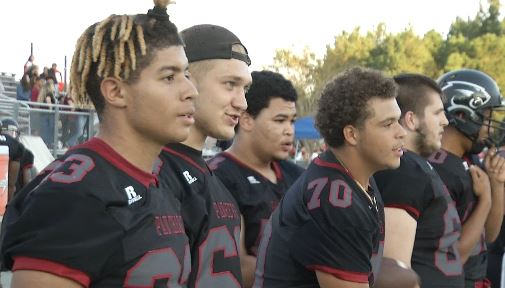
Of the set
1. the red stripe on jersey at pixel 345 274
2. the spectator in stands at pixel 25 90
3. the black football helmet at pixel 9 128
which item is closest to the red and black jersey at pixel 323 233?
the red stripe on jersey at pixel 345 274

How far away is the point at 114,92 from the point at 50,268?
0.70m

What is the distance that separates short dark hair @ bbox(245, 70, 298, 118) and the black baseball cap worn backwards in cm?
95

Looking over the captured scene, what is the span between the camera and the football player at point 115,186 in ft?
7.41

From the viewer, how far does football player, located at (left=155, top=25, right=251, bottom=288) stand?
123 inches

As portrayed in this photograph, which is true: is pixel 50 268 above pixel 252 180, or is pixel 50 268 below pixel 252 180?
above

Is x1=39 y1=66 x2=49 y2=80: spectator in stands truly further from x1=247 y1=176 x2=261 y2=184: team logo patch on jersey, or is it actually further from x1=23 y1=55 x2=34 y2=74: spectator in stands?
x1=247 y1=176 x2=261 y2=184: team logo patch on jersey

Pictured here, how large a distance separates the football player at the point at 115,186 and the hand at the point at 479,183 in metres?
2.92

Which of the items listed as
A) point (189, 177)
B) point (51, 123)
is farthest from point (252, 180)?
point (51, 123)

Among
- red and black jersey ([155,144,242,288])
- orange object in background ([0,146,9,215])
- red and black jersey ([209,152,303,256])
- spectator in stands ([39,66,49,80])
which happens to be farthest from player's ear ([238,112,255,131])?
spectator in stands ([39,66,49,80])

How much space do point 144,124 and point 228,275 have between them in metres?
0.87

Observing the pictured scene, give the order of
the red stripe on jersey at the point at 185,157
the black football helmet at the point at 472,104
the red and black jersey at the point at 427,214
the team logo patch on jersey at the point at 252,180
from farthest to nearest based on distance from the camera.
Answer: the black football helmet at the point at 472,104
the team logo patch on jersey at the point at 252,180
the red and black jersey at the point at 427,214
the red stripe on jersey at the point at 185,157

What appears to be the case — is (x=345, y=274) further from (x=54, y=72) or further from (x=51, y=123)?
(x=54, y=72)

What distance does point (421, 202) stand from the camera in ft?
13.4

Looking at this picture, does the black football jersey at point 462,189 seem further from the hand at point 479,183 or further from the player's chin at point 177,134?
the player's chin at point 177,134
